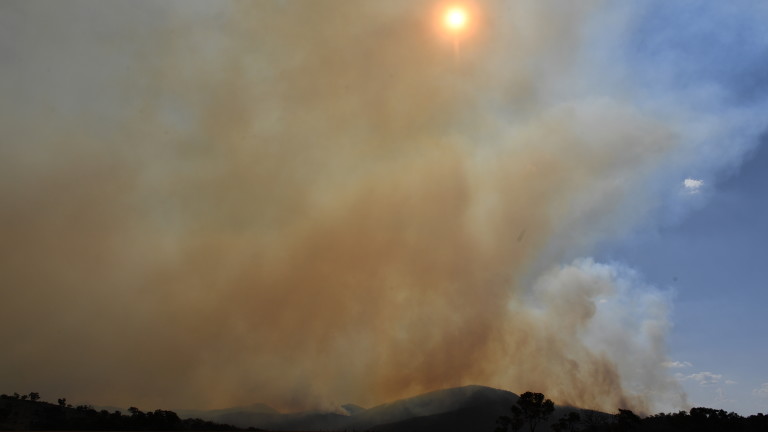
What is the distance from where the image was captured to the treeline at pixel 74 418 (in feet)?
388

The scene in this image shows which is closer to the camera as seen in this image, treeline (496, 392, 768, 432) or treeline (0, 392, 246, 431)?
treeline (0, 392, 246, 431)

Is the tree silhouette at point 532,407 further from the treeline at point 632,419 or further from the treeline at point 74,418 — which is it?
the treeline at point 74,418

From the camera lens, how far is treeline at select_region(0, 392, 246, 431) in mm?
118312

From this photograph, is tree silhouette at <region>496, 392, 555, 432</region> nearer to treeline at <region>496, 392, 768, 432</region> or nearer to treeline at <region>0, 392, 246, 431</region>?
treeline at <region>496, 392, 768, 432</region>

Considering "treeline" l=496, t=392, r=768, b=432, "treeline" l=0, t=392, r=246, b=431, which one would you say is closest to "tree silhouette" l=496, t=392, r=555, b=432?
"treeline" l=496, t=392, r=768, b=432

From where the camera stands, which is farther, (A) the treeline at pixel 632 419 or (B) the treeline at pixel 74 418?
(A) the treeline at pixel 632 419

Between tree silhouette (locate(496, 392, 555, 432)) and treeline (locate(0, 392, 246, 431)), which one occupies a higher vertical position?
tree silhouette (locate(496, 392, 555, 432))

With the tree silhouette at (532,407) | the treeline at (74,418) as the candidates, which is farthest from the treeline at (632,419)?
the treeline at (74,418)

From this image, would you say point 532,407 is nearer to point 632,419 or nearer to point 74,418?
point 632,419

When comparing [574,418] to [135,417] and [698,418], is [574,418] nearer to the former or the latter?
[698,418]

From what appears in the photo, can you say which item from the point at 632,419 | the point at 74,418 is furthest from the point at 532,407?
the point at 74,418

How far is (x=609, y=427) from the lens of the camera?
146m

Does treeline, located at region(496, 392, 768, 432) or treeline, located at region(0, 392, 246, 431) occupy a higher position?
treeline, located at region(496, 392, 768, 432)

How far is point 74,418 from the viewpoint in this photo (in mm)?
130000
